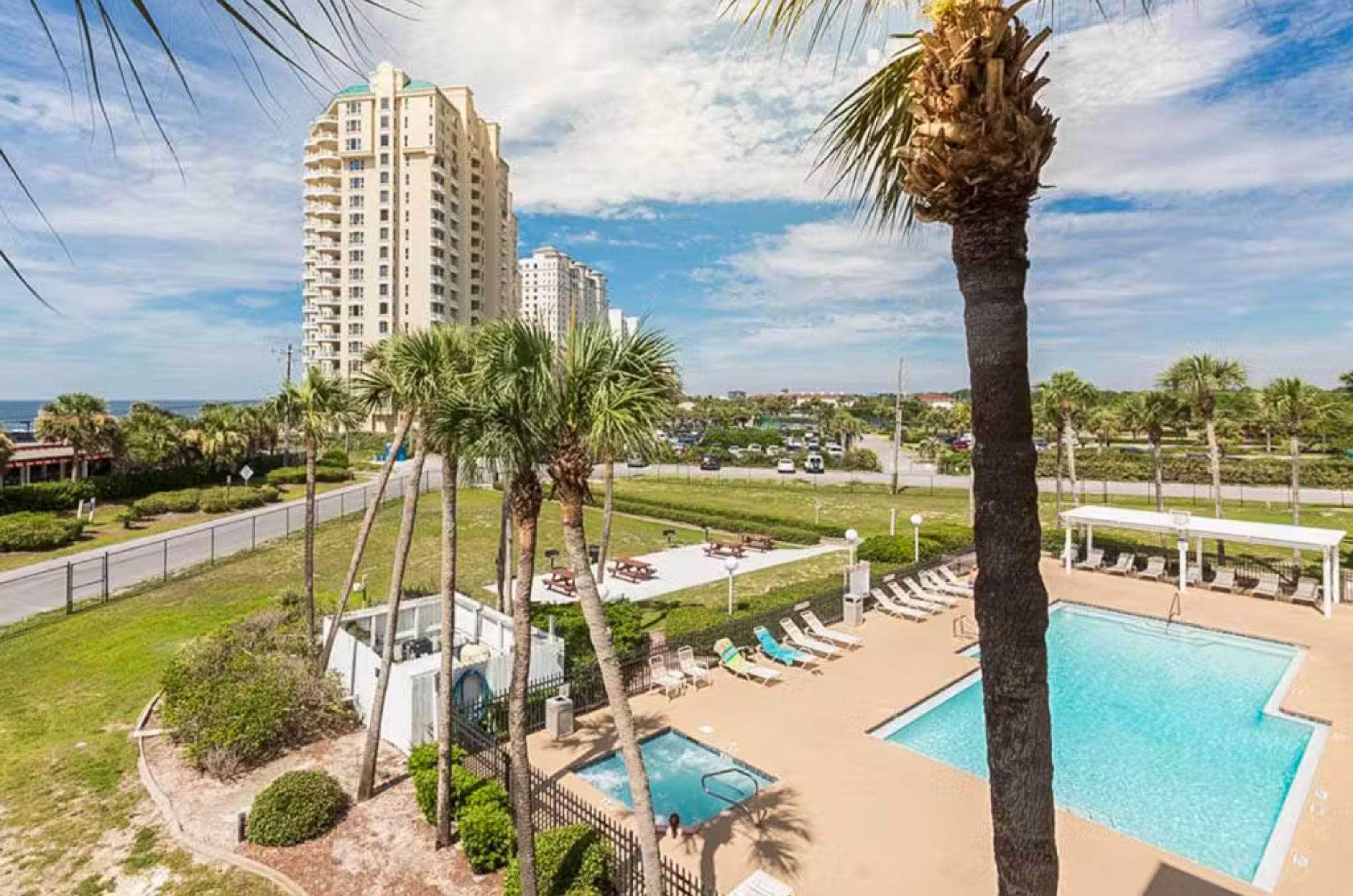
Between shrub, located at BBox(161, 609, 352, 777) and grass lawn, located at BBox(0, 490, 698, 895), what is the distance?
103 centimetres

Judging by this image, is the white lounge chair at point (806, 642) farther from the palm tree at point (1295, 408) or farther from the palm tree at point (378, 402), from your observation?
the palm tree at point (1295, 408)

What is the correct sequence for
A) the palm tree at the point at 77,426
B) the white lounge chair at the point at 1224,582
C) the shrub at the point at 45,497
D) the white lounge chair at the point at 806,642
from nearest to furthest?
the white lounge chair at the point at 806,642 → the white lounge chair at the point at 1224,582 → the shrub at the point at 45,497 → the palm tree at the point at 77,426

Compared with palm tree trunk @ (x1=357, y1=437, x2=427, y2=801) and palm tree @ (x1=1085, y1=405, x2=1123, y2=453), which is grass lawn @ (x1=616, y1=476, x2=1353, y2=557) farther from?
palm tree trunk @ (x1=357, y1=437, x2=427, y2=801)

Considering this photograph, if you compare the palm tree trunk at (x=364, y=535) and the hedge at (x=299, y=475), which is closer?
the palm tree trunk at (x=364, y=535)

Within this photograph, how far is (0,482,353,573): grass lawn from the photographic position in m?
25.8

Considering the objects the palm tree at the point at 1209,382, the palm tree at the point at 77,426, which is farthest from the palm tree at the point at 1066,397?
the palm tree at the point at 77,426

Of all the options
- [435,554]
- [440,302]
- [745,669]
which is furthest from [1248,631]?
[440,302]

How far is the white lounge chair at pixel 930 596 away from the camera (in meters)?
19.2

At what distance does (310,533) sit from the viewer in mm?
14758

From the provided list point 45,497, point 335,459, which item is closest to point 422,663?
point 45,497

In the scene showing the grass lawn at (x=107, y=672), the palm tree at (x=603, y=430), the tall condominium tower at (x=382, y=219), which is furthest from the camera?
the tall condominium tower at (x=382, y=219)

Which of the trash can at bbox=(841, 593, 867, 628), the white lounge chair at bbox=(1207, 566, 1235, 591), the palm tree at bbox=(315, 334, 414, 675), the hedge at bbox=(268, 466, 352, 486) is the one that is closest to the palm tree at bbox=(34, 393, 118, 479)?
the hedge at bbox=(268, 466, 352, 486)

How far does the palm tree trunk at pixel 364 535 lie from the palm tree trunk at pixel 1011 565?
992 centimetres

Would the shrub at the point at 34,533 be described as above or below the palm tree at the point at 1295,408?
below
